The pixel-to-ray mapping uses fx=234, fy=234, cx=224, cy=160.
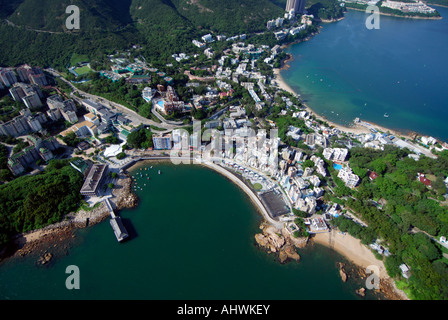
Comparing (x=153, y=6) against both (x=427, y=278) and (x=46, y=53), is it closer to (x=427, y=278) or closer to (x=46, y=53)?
(x=46, y=53)

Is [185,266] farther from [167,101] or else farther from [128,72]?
[128,72]

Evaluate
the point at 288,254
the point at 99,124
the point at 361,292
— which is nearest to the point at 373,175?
the point at 361,292

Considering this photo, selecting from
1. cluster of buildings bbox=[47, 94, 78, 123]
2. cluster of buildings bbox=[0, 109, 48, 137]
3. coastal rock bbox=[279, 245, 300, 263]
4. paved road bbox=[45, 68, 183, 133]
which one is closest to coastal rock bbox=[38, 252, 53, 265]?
paved road bbox=[45, 68, 183, 133]

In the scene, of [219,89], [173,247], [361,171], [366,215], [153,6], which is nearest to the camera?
[173,247]

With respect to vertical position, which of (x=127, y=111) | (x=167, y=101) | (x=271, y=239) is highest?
(x=167, y=101)

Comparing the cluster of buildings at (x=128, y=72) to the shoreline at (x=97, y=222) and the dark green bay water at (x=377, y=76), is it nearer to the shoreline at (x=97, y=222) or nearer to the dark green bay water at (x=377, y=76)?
the shoreline at (x=97, y=222)
